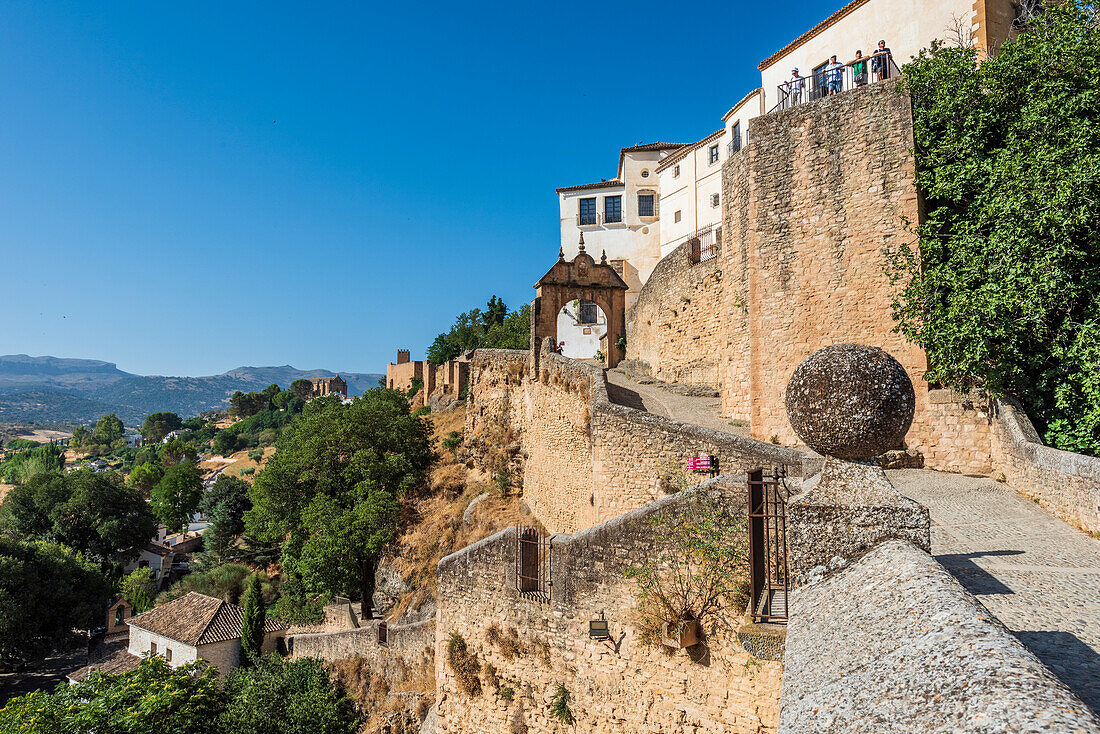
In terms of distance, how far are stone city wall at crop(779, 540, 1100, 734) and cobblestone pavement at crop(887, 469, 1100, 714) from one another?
643 mm

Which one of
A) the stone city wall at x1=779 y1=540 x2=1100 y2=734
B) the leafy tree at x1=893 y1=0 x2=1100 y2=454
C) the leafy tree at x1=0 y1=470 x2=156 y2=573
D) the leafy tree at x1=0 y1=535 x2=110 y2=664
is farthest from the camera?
the leafy tree at x1=0 y1=470 x2=156 y2=573

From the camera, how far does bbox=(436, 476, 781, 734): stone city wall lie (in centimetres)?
643

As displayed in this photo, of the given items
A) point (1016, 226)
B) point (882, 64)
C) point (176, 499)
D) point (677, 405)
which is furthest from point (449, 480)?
point (176, 499)

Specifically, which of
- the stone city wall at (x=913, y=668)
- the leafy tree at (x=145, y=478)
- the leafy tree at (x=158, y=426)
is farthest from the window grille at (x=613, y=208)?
the leafy tree at (x=158, y=426)

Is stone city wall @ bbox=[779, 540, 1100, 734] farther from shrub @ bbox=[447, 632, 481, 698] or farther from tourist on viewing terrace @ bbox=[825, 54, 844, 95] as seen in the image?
tourist on viewing terrace @ bbox=[825, 54, 844, 95]

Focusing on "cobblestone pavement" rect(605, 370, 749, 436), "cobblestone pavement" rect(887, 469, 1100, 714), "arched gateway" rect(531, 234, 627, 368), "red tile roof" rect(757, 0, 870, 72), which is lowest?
"cobblestone pavement" rect(887, 469, 1100, 714)

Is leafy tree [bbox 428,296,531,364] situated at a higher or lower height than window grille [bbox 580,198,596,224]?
lower

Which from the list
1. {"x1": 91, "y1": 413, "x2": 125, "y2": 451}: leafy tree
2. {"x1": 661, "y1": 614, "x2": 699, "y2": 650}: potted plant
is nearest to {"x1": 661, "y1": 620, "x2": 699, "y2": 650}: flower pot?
{"x1": 661, "y1": 614, "x2": 699, "y2": 650}: potted plant

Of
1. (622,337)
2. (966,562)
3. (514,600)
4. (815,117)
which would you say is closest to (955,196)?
(815,117)

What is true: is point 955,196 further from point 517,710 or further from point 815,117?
point 517,710

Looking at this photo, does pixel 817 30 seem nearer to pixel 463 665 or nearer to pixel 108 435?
pixel 463 665

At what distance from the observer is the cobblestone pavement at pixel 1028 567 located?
359 centimetres

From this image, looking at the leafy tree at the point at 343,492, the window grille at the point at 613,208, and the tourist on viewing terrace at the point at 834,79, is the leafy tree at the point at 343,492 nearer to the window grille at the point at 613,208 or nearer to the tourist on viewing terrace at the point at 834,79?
the window grille at the point at 613,208

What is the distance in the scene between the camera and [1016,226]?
11.8 meters
